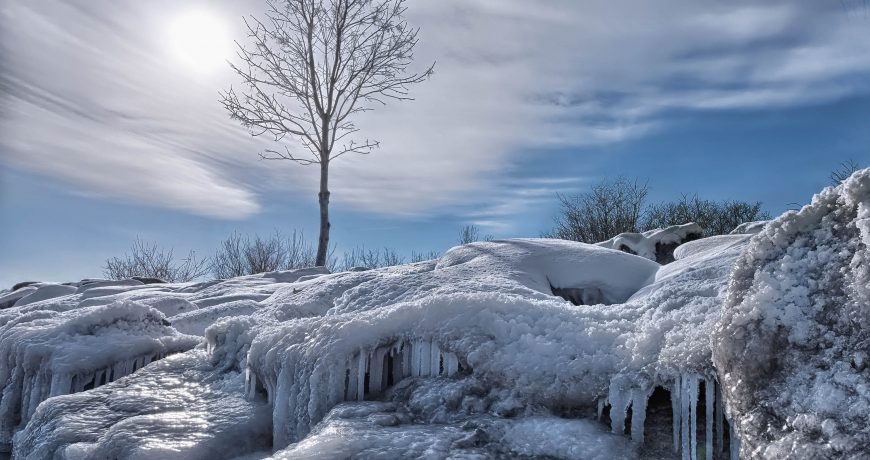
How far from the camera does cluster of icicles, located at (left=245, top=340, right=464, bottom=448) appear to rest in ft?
7.35

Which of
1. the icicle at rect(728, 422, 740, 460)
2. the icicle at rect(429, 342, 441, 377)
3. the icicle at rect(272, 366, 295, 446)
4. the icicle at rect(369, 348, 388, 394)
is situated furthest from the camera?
the icicle at rect(272, 366, 295, 446)

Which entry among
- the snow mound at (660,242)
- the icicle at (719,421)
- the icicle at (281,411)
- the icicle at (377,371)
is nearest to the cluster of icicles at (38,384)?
the icicle at (281,411)

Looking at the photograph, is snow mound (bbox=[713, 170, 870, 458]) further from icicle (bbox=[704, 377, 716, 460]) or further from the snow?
the snow

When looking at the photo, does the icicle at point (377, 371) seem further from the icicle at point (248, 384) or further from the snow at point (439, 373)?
the icicle at point (248, 384)

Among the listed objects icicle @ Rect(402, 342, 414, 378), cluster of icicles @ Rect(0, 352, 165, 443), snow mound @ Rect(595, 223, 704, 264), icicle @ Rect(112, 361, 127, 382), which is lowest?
cluster of icicles @ Rect(0, 352, 165, 443)

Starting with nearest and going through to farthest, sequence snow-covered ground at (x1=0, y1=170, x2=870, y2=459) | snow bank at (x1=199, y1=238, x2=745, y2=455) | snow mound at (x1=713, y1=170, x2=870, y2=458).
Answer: snow mound at (x1=713, y1=170, x2=870, y2=458)
snow-covered ground at (x1=0, y1=170, x2=870, y2=459)
snow bank at (x1=199, y1=238, x2=745, y2=455)

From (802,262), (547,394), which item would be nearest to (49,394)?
(547,394)

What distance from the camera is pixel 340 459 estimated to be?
162cm

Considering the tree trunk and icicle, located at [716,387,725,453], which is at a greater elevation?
the tree trunk

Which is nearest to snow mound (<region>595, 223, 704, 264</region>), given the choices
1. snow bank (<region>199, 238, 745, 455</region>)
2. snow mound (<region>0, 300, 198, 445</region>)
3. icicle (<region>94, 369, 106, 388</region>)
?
snow bank (<region>199, 238, 745, 455</region>)

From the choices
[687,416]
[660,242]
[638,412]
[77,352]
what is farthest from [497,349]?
[660,242]

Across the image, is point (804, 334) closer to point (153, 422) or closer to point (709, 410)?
point (709, 410)

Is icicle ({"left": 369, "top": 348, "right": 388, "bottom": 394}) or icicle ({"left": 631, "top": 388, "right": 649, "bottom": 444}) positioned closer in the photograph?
icicle ({"left": 631, "top": 388, "right": 649, "bottom": 444})

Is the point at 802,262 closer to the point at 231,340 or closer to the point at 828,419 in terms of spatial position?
the point at 828,419
